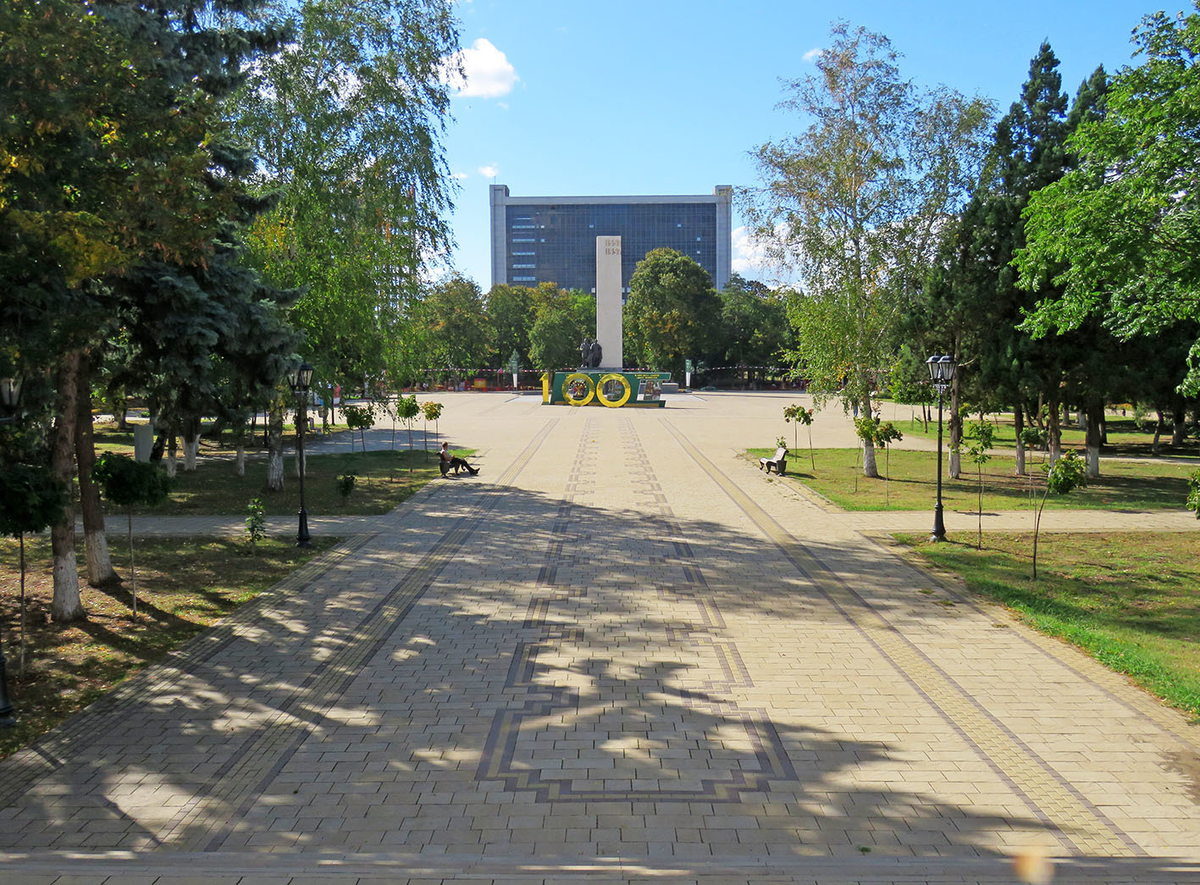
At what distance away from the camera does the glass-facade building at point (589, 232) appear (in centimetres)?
14475

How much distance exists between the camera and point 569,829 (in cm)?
547

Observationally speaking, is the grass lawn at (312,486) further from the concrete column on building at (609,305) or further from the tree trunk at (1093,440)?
the concrete column on building at (609,305)

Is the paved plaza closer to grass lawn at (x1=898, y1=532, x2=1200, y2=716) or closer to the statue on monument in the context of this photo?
grass lawn at (x1=898, y1=532, x2=1200, y2=716)

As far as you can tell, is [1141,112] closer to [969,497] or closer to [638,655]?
[969,497]

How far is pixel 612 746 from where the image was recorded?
21.9 feet

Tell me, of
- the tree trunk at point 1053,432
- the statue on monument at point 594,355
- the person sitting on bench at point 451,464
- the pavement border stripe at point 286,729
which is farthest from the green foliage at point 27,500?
the statue on monument at point 594,355

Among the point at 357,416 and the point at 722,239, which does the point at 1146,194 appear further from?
the point at 722,239

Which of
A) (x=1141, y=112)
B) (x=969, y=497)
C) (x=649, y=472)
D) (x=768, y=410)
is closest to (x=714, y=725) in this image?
(x=1141, y=112)

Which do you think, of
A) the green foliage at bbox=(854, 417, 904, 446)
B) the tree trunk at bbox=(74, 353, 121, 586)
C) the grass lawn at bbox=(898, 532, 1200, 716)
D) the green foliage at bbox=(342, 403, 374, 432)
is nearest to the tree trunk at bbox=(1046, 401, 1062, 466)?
the green foliage at bbox=(854, 417, 904, 446)

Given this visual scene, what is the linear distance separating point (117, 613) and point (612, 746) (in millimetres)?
7160

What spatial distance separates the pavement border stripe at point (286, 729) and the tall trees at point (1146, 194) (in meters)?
11.3

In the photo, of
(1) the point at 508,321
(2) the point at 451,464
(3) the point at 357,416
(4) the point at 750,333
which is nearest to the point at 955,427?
(2) the point at 451,464

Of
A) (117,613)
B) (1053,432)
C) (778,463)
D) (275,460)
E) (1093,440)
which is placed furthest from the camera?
(778,463)

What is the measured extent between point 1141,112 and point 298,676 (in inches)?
546
